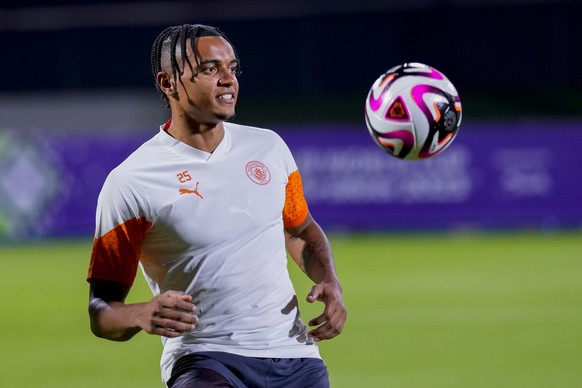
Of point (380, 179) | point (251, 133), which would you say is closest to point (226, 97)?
point (251, 133)

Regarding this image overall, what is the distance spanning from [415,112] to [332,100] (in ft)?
51.3

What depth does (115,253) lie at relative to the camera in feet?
15.5

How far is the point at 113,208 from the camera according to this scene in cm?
475

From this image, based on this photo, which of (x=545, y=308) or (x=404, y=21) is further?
(x=404, y=21)

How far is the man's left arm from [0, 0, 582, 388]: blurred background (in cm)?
334

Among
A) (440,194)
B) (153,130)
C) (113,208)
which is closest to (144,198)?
(113,208)

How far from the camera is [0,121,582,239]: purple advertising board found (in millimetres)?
17734

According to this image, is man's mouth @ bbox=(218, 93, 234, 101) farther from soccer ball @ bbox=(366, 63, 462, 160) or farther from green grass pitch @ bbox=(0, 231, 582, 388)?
green grass pitch @ bbox=(0, 231, 582, 388)

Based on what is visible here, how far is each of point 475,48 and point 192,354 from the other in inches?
695

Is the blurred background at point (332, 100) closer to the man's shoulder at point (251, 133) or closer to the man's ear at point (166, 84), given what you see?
the man's shoulder at point (251, 133)

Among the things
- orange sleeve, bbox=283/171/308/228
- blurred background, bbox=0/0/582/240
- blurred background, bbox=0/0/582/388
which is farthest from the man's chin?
blurred background, bbox=0/0/582/240

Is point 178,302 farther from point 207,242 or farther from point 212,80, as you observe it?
point 212,80

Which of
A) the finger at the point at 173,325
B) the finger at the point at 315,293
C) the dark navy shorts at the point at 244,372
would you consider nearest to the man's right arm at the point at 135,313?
the finger at the point at 173,325

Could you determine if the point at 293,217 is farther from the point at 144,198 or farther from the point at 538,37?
the point at 538,37
